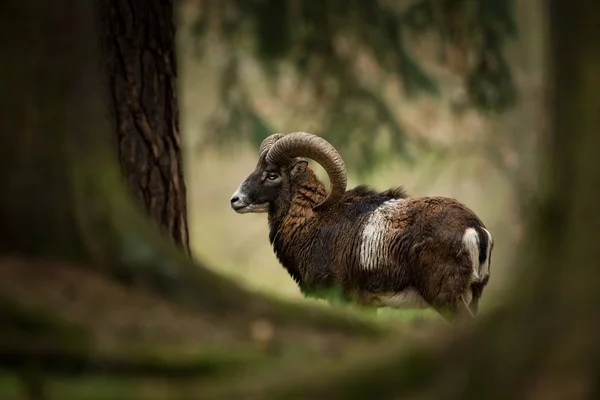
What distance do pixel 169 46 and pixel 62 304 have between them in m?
4.46

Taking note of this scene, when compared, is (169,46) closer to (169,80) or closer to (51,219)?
(169,80)

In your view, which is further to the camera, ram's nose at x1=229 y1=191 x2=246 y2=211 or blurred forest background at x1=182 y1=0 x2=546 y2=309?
ram's nose at x1=229 y1=191 x2=246 y2=211

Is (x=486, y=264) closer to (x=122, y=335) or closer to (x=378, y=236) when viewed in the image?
(x=378, y=236)

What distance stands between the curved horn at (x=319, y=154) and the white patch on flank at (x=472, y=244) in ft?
4.78

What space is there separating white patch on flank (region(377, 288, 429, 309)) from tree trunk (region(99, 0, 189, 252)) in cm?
217

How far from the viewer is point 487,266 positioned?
9.00 m

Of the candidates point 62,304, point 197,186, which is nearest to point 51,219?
point 62,304

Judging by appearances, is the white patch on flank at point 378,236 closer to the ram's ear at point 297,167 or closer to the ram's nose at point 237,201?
the ram's ear at point 297,167

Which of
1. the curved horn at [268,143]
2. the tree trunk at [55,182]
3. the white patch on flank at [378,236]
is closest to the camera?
the tree trunk at [55,182]

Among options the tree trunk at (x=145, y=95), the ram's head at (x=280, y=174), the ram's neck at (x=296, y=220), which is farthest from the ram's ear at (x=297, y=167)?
the tree trunk at (x=145, y=95)

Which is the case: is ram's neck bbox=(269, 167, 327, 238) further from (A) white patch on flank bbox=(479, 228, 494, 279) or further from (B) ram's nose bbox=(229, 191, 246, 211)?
(A) white patch on flank bbox=(479, 228, 494, 279)

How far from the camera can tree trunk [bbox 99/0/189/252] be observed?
7996mm

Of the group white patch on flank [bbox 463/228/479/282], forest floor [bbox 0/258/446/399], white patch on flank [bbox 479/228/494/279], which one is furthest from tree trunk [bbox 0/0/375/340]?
white patch on flank [bbox 479/228/494/279]

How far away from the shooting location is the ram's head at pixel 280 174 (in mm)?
9742
